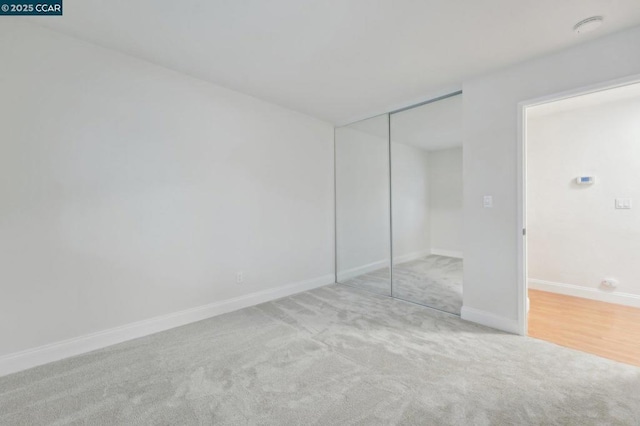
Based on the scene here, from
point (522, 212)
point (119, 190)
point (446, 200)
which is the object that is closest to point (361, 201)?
point (446, 200)

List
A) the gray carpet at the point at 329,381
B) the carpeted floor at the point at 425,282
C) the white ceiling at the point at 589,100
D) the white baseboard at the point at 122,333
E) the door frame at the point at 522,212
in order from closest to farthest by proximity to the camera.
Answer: the gray carpet at the point at 329,381 < the white baseboard at the point at 122,333 < the door frame at the point at 522,212 < the white ceiling at the point at 589,100 < the carpeted floor at the point at 425,282

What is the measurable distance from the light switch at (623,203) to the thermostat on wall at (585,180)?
33 cm

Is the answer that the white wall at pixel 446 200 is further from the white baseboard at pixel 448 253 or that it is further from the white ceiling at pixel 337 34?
the white ceiling at pixel 337 34

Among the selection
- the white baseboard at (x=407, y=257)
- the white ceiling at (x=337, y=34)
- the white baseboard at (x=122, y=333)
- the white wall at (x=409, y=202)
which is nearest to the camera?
the white ceiling at (x=337, y=34)

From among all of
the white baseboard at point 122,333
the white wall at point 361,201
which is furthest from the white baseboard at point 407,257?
the white baseboard at point 122,333

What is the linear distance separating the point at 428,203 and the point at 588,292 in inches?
93.8

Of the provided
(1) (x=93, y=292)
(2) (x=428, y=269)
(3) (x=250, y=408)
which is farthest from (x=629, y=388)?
(1) (x=93, y=292)

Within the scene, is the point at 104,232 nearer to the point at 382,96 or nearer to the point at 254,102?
the point at 254,102

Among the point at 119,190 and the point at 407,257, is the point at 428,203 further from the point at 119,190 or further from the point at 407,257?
the point at 119,190

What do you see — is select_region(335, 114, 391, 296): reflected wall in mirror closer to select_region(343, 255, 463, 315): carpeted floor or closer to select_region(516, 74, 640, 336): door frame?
select_region(343, 255, 463, 315): carpeted floor

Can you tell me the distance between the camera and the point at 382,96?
134 inches

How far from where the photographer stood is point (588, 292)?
142 inches

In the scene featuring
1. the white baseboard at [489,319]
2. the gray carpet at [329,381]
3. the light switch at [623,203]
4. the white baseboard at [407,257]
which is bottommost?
the gray carpet at [329,381]

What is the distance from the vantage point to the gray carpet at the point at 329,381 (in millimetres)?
1644
